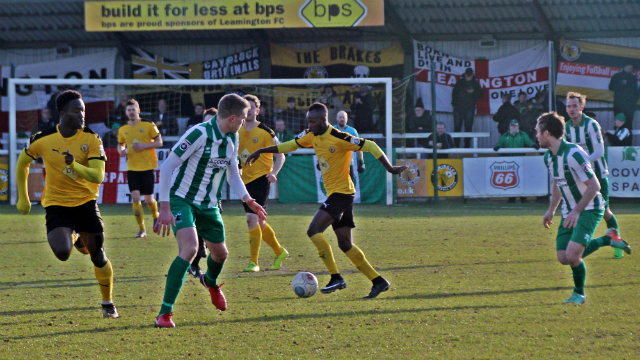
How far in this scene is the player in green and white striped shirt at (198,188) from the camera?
5406mm

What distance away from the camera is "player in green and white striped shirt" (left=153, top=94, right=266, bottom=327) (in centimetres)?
541

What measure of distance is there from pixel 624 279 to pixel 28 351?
227 inches

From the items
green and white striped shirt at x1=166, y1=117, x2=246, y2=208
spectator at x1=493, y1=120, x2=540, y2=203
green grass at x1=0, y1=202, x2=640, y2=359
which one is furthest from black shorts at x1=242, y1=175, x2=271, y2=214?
spectator at x1=493, y1=120, x2=540, y2=203

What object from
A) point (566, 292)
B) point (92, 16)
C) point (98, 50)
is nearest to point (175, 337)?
point (566, 292)

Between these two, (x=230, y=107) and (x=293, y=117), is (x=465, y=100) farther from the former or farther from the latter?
(x=230, y=107)

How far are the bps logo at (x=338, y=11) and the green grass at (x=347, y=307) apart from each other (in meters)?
10.4

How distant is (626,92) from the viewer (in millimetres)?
21562

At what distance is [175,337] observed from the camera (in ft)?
16.7

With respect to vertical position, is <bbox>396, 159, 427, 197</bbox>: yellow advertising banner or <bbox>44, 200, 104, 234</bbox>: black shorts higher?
<bbox>44, 200, 104, 234</bbox>: black shorts

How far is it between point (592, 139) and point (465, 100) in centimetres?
1328

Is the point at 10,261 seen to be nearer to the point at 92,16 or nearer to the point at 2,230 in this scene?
the point at 2,230

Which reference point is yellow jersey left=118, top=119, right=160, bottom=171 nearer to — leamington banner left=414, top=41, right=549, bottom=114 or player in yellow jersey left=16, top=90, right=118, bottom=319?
player in yellow jersey left=16, top=90, right=118, bottom=319

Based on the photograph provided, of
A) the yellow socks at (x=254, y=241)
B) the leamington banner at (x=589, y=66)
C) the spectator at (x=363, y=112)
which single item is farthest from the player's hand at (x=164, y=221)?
the leamington banner at (x=589, y=66)

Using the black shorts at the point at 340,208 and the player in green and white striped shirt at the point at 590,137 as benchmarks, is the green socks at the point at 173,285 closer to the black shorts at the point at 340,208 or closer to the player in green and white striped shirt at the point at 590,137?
the black shorts at the point at 340,208
